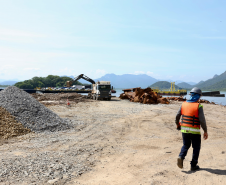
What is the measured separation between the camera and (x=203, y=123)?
14.6 ft

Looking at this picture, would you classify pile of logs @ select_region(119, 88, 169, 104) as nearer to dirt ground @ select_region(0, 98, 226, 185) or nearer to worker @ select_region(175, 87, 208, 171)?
dirt ground @ select_region(0, 98, 226, 185)

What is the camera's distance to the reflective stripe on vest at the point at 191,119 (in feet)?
14.8

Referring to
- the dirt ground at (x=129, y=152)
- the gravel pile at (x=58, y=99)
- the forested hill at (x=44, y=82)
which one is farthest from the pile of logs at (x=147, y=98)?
the forested hill at (x=44, y=82)

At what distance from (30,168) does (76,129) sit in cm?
544

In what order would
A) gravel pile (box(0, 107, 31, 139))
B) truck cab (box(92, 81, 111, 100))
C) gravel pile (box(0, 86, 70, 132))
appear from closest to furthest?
1. gravel pile (box(0, 107, 31, 139))
2. gravel pile (box(0, 86, 70, 132))
3. truck cab (box(92, 81, 111, 100))

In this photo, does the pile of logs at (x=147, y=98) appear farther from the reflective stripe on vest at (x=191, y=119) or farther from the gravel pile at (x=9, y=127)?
the reflective stripe on vest at (x=191, y=119)

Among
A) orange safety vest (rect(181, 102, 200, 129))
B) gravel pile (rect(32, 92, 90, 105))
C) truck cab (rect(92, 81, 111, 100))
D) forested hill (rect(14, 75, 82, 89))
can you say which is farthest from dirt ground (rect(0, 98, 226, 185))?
forested hill (rect(14, 75, 82, 89))

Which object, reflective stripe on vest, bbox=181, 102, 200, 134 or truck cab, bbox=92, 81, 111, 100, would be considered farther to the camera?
truck cab, bbox=92, 81, 111, 100

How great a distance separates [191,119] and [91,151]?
3862 mm

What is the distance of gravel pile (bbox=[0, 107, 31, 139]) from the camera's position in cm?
876

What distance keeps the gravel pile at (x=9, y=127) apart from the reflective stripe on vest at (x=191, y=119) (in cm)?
742

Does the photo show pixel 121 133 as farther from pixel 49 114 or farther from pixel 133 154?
pixel 49 114

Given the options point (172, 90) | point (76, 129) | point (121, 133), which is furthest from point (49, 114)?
point (172, 90)

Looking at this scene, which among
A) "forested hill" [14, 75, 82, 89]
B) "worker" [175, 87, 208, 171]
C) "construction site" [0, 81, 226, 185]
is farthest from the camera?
"forested hill" [14, 75, 82, 89]
